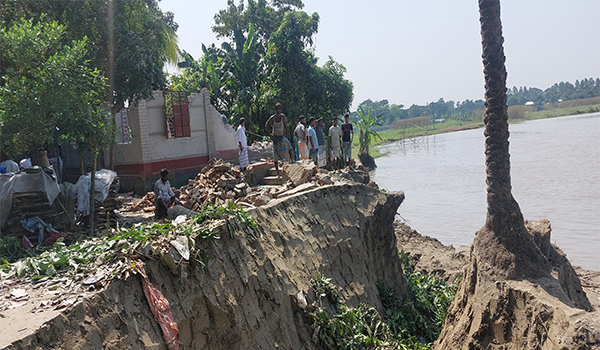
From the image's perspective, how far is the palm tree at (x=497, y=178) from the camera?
670 cm

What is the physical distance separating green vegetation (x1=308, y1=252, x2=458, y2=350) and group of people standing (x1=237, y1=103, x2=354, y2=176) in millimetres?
4055

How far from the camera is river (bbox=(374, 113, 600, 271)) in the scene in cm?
1925

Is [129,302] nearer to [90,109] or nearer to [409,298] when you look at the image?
[90,109]

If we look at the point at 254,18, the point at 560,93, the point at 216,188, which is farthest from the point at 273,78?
the point at 560,93

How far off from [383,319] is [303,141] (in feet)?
19.5

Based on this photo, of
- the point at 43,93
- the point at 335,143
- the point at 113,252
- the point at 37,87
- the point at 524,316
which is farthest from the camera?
the point at 335,143

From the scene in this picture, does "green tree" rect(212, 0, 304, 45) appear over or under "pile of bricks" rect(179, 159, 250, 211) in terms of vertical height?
over

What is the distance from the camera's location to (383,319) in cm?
927

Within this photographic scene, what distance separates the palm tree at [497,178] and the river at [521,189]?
1002cm

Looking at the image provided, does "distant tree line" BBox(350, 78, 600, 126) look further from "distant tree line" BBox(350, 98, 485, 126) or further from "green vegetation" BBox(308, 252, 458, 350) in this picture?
"green vegetation" BBox(308, 252, 458, 350)

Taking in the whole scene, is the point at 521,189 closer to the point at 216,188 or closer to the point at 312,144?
the point at 312,144

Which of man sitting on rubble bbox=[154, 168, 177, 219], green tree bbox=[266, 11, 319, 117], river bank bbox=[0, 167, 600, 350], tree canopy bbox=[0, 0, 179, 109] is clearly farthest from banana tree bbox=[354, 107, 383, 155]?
man sitting on rubble bbox=[154, 168, 177, 219]

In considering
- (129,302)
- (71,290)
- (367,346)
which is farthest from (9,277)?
(367,346)

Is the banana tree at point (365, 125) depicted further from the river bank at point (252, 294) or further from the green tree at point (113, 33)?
the river bank at point (252, 294)
